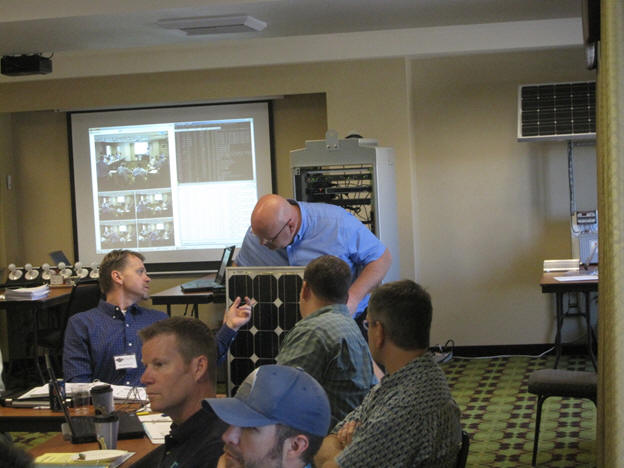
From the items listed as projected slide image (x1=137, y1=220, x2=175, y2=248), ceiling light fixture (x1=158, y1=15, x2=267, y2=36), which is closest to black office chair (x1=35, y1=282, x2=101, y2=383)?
projected slide image (x1=137, y1=220, x2=175, y2=248)

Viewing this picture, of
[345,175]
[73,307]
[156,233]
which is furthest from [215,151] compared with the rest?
[345,175]

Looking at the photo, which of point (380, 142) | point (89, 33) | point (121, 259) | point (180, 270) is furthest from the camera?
point (180, 270)

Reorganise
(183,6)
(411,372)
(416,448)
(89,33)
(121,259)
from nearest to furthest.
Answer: (416,448) → (411,372) → (121,259) → (183,6) → (89,33)

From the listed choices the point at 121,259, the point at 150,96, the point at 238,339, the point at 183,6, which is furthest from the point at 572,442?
the point at 150,96

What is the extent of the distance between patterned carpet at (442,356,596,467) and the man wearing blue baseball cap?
3.10 meters

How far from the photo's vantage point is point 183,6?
5.69 meters

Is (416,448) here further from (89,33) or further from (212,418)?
(89,33)

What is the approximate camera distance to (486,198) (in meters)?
8.02

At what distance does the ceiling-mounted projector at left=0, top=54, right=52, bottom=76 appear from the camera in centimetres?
703

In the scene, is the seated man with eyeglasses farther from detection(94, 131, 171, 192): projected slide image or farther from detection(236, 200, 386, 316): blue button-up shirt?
detection(94, 131, 171, 192): projected slide image

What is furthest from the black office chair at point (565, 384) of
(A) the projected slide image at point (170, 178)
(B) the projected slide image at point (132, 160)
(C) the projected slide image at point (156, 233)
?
(B) the projected slide image at point (132, 160)

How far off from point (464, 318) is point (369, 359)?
16.0 feet

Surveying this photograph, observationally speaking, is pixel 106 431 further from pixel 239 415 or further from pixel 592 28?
pixel 592 28

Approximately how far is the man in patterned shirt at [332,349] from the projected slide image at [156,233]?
5.54 m
